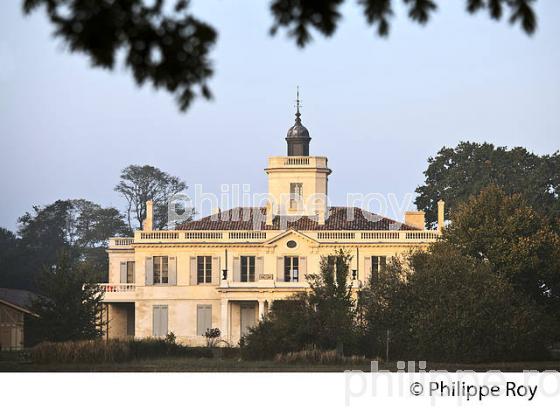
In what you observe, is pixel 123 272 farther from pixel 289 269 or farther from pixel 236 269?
pixel 289 269

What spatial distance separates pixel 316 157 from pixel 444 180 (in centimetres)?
1450

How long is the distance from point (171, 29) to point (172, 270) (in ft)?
154

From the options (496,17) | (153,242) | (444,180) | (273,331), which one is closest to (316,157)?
(153,242)

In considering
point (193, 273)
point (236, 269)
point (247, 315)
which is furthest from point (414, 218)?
point (193, 273)

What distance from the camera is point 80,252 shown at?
275 feet

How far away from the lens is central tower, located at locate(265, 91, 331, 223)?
187 feet

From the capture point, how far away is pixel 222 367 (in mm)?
34844

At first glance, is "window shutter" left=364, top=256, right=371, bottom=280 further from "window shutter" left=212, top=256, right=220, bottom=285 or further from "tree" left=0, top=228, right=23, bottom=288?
"tree" left=0, top=228, right=23, bottom=288

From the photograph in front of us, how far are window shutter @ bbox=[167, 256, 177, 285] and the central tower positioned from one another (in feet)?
16.5

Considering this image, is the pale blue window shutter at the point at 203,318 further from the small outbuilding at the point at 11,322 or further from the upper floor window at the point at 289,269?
the small outbuilding at the point at 11,322

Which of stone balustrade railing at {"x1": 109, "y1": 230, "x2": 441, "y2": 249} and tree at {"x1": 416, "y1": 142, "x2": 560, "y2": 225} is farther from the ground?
tree at {"x1": 416, "y1": 142, "x2": 560, "y2": 225}

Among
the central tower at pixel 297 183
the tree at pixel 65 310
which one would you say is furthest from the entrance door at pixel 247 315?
the tree at pixel 65 310

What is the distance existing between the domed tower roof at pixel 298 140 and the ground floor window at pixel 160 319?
9.50m

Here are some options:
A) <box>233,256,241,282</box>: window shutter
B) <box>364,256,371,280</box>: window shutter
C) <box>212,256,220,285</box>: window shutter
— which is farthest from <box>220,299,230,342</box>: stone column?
<box>364,256,371,280</box>: window shutter
